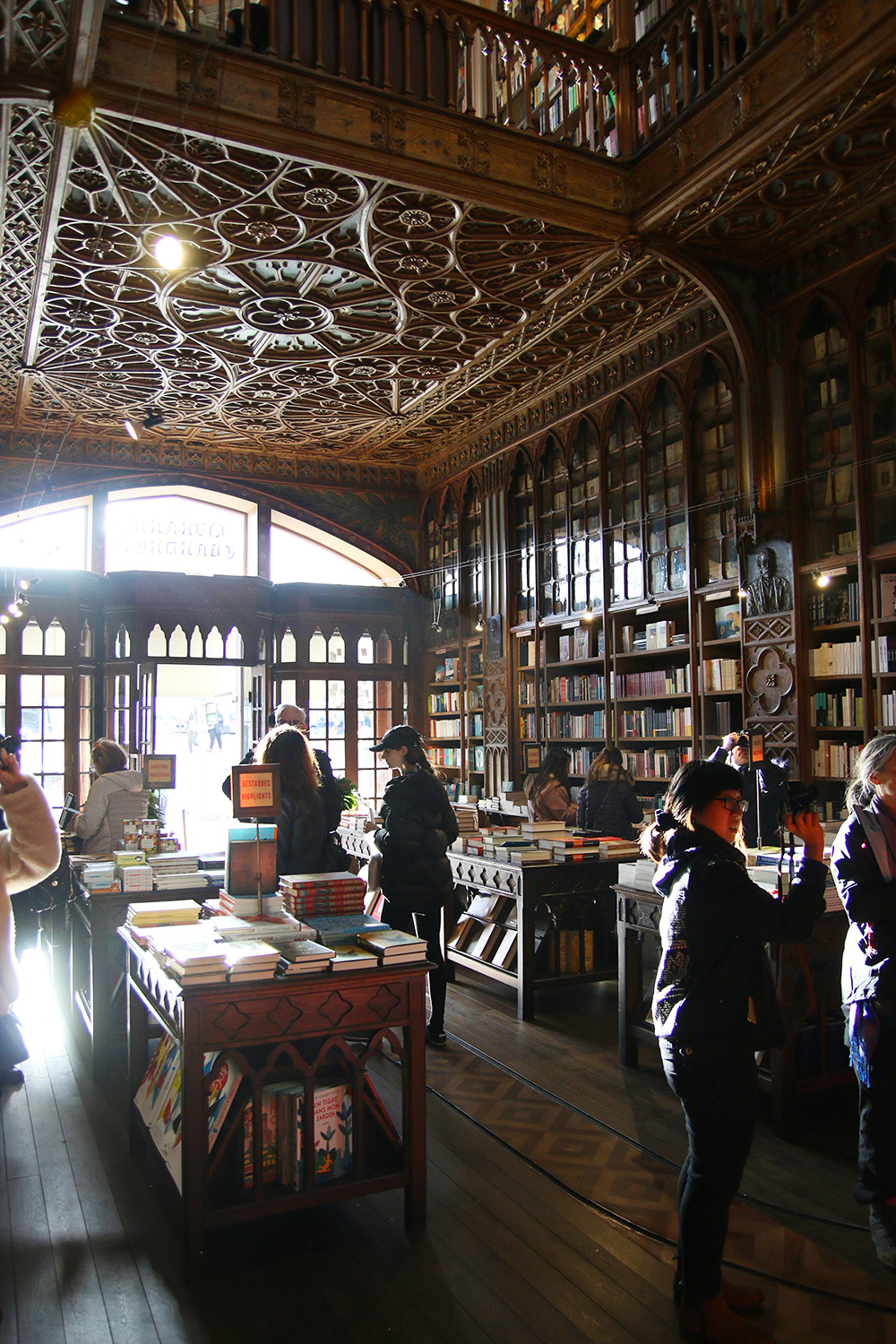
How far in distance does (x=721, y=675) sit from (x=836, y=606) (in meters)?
1.13

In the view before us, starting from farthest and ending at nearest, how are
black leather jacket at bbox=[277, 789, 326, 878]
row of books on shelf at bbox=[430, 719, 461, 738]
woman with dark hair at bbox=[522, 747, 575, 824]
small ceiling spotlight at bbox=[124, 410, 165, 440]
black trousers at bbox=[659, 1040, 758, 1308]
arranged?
row of books on shelf at bbox=[430, 719, 461, 738] < small ceiling spotlight at bbox=[124, 410, 165, 440] < woman with dark hair at bbox=[522, 747, 575, 824] < black leather jacket at bbox=[277, 789, 326, 878] < black trousers at bbox=[659, 1040, 758, 1308]

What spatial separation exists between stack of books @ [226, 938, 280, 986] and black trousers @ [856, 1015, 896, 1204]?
208cm

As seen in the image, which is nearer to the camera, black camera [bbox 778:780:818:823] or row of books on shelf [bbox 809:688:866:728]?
black camera [bbox 778:780:818:823]

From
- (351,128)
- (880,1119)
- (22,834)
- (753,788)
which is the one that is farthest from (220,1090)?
(351,128)

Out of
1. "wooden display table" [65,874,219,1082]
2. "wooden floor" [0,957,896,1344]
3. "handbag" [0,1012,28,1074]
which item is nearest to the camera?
"wooden floor" [0,957,896,1344]

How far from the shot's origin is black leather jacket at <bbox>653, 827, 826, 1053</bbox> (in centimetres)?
260

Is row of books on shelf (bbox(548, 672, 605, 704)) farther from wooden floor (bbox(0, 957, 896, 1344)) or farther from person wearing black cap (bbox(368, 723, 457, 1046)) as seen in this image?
wooden floor (bbox(0, 957, 896, 1344))

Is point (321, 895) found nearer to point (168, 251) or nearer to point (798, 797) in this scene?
point (798, 797)

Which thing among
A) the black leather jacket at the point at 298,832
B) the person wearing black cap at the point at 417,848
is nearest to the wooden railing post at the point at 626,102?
the person wearing black cap at the point at 417,848

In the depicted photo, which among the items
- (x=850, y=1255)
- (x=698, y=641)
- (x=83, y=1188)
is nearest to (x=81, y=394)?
(x=698, y=641)

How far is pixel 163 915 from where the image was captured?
4.05 meters

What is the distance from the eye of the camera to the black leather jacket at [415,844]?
529 cm

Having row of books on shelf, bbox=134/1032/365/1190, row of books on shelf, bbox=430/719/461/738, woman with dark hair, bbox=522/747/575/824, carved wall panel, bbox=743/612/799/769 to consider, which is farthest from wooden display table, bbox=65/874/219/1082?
row of books on shelf, bbox=430/719/461/738

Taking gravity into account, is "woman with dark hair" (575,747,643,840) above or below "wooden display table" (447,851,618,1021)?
above
